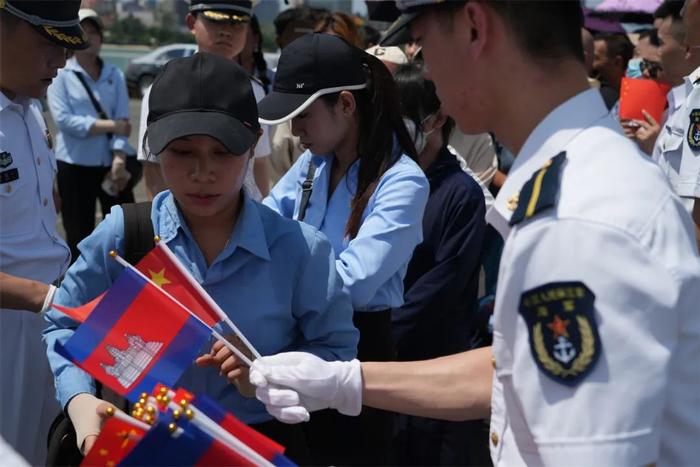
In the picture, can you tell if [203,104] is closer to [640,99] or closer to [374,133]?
[374,133]

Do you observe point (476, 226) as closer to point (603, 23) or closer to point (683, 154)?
point (683, 154)

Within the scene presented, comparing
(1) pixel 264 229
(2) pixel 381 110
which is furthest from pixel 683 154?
(1) pixel 264 229

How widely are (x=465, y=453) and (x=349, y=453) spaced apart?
4.91 ft

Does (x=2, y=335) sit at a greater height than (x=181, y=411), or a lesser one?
lesser

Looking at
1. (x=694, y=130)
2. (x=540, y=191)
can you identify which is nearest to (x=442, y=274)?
(x=694, y=130)

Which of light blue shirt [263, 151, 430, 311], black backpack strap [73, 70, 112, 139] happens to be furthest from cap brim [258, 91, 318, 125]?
black backpack strap [73, 70, 112, 139]

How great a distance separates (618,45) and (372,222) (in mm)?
5261

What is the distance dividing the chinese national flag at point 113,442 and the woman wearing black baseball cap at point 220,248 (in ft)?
1.86

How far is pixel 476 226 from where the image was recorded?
407 cm

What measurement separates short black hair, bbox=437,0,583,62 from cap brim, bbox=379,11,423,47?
0.22m

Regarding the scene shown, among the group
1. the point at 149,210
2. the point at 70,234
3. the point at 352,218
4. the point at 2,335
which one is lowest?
the point at 70,234

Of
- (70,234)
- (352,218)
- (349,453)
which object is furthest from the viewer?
(70,234)

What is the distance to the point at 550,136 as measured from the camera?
1.64 meters

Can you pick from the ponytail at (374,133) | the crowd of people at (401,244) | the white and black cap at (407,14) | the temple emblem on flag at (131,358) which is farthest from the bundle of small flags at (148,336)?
the ponytail at (374,133)
